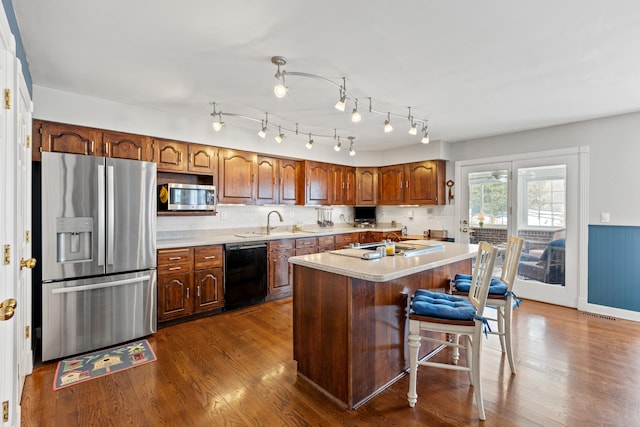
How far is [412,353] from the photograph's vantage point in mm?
2102

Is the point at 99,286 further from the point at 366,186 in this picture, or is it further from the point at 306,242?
the point at 366,186

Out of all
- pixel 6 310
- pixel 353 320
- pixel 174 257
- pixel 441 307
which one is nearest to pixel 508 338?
pixel 441 307

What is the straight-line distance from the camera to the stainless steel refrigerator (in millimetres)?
2664

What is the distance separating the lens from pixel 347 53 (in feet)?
7.55

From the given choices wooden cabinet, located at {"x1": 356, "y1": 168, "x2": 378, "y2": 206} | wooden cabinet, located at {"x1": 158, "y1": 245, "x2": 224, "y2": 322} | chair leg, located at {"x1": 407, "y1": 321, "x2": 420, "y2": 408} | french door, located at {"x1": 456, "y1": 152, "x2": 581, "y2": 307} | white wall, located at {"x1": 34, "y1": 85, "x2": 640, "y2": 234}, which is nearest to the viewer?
chair leg, located at {"x1": 407, "y1": 321, "x2": 420, "y2": 408}

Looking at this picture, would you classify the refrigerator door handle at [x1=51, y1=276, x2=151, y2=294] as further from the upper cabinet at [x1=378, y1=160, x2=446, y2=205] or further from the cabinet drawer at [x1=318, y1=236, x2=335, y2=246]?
the upper cabinet at [x1=378, y1=160, x2=446, y2=205]

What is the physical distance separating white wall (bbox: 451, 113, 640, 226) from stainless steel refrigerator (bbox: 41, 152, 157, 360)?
519 centimetres

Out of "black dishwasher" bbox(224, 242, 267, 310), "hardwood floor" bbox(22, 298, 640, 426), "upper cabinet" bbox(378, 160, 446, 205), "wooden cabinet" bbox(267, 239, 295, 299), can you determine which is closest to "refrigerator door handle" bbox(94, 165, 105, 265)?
"hardwood floor" bbox(22, 298, 640, 426)

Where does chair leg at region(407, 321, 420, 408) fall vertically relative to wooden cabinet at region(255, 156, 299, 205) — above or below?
below

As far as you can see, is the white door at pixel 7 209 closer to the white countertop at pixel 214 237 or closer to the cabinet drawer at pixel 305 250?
the white countertop at pixel 214 237

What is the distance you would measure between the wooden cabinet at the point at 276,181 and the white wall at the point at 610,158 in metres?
3.71

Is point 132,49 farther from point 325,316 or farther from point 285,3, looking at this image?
point 325,316

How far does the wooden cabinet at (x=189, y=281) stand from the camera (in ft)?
11.1

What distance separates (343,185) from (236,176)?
220 cm
